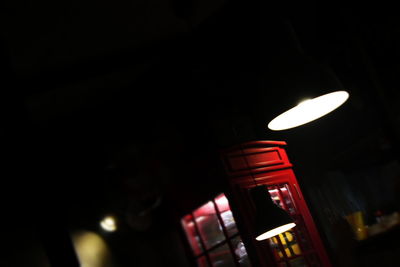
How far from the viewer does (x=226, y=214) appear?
4.46 meters

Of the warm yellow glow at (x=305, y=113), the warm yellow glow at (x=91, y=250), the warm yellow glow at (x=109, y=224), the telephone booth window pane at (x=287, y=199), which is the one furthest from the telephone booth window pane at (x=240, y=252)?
the warm yellow glow at (x=91, y=250)

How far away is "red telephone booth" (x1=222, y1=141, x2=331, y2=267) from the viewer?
419cm

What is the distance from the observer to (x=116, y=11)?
13.8 feet

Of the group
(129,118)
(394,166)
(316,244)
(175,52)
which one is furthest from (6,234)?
(394,166)

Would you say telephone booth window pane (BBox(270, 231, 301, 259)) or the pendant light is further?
telephone booth window pane (BBox(270, 231, 301, 259))

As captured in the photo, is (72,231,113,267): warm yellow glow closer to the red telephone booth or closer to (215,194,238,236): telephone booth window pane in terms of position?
(215,194,238,236): telephone booth window pane

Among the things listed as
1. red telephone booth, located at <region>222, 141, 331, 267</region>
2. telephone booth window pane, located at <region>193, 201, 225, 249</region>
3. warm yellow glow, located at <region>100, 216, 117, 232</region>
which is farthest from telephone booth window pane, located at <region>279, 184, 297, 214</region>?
warm yellow glow, located at <region>100, 216, 117, 232</region>

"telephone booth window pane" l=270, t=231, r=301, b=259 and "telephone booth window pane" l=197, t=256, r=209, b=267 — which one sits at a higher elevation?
"telephone booth window pane" l=197, t=256, r=209, b=267

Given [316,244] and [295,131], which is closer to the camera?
[316,244]

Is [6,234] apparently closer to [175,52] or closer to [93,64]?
[93,64]

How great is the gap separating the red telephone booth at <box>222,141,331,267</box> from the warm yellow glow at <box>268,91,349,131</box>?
105 cm

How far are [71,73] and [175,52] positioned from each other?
1310mm

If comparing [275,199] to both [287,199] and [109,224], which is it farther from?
[109,224]

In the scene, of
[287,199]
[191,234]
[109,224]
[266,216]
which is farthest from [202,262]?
[109,224]
